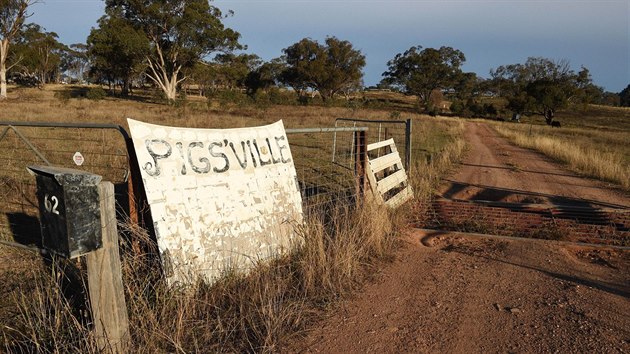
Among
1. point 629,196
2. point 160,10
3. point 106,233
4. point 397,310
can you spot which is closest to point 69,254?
point 106,233

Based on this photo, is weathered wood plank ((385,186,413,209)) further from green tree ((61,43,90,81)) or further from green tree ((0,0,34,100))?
green tree ((61,43,90,81))

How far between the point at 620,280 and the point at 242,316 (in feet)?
12.8

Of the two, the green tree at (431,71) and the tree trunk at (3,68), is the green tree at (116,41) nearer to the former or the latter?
the tree trunk at (3,68)

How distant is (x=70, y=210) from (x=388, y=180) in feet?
18.6

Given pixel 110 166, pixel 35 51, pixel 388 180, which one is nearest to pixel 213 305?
pixel 388 180

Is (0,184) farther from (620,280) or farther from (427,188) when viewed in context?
(620,280)

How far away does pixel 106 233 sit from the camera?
8.21 ft

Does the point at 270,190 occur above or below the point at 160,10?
below

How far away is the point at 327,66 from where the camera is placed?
68.1 m

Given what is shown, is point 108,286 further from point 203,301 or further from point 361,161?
point 361,161

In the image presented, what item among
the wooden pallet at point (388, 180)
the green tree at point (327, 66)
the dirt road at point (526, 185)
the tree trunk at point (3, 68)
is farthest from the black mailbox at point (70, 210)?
the green tree at point (327, 66)

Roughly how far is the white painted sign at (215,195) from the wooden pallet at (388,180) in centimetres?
183

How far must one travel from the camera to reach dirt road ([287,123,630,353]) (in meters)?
3.22

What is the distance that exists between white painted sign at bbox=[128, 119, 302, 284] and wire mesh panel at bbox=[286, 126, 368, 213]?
57 cm
